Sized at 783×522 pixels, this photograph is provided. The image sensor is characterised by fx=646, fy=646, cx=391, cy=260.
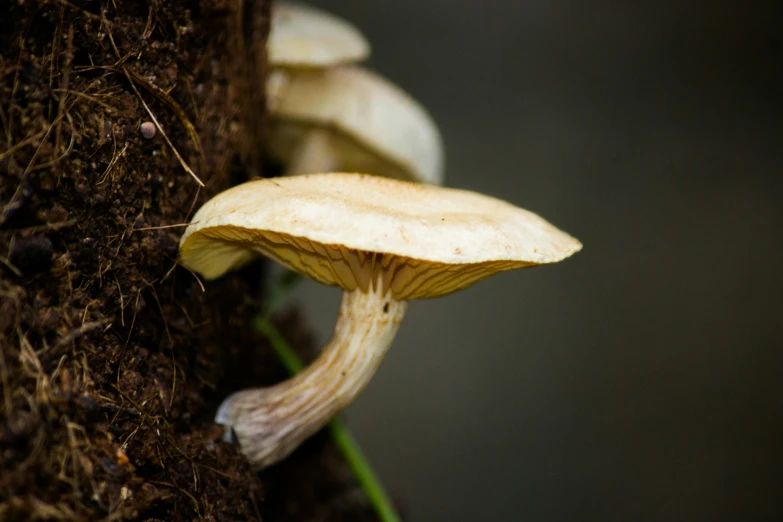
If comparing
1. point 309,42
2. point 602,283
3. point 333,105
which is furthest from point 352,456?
point 602,283

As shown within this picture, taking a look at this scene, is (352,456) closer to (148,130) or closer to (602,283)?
(148,130)

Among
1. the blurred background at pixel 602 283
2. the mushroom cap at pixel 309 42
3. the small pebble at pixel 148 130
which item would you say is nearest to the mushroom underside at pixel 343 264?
the small pebble at pixel 148 130

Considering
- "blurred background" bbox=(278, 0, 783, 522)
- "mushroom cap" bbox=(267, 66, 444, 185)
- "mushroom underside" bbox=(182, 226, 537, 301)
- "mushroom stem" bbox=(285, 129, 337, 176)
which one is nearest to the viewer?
"mushroom underside" bbox=(182, 226, 537, 301)

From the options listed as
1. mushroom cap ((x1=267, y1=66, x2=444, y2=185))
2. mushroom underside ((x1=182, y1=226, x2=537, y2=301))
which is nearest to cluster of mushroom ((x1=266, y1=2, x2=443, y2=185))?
mushroom cap ((x1=267, y1=66, x2=444, y2=185))

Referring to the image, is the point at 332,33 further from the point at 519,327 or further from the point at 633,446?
the point at 633,446

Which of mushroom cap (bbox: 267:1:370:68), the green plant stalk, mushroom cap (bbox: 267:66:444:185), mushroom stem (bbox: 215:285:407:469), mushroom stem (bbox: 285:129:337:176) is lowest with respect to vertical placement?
the green plant stalk

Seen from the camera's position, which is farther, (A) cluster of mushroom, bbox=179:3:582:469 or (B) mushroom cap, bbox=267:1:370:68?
(B) mushroom cap, bbox=267:1:370:68

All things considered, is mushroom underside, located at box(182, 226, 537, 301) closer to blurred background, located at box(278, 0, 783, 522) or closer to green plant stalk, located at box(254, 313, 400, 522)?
green plant stalk, located at box(254, 313, 400, 522)
